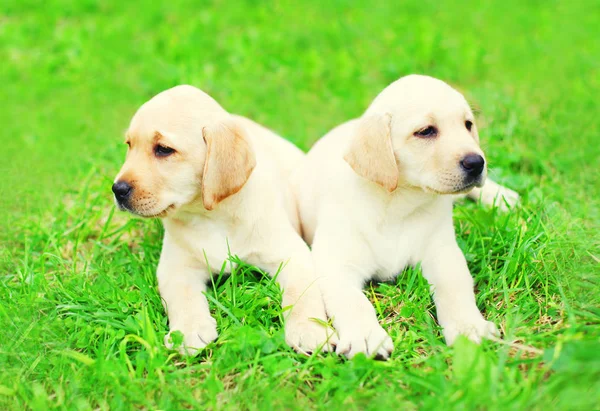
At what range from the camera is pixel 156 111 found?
4.04m

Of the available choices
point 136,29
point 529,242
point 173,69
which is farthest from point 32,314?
point 136,29

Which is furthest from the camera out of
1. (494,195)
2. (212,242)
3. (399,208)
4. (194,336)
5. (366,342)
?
(494,195)

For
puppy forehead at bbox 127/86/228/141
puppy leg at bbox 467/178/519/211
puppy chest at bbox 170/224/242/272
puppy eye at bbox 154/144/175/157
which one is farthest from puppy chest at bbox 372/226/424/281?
puppy eye at bbox 154/144/175/157

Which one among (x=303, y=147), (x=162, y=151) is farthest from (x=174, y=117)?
(x=303, y=147)

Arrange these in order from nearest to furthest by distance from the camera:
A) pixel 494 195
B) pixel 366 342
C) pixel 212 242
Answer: pixel 366 342 < pixel 212 242 < pixel 494 195

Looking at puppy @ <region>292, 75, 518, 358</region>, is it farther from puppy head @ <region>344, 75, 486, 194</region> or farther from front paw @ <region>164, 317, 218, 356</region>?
front paw @ <region>164, 317, 218, 356</region>

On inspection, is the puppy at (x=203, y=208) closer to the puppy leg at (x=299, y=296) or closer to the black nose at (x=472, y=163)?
the puppy leg at (x=299, y=296)

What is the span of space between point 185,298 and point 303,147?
284 centimetres

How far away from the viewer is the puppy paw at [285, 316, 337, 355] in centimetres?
376

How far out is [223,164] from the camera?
400 cm

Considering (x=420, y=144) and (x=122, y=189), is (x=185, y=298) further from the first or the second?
(x=420, y=144)

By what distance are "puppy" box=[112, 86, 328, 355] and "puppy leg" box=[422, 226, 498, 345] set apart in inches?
27.4

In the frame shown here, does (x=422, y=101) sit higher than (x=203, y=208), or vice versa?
(x=422, y=101)

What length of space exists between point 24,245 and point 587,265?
153 inches
